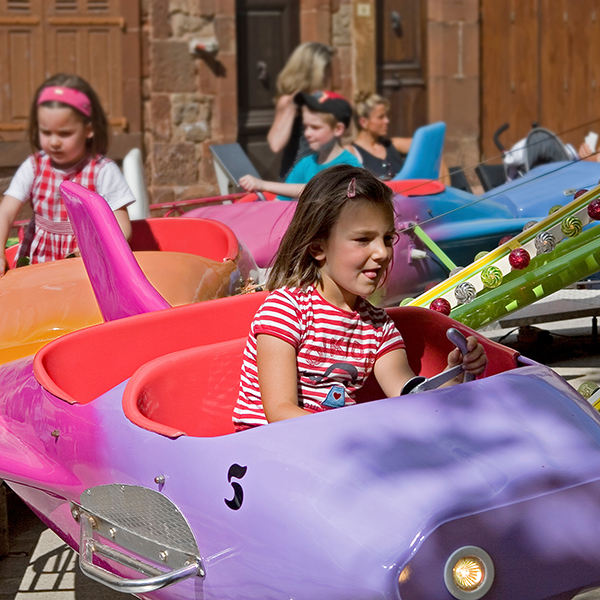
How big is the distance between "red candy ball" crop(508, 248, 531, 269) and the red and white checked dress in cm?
177

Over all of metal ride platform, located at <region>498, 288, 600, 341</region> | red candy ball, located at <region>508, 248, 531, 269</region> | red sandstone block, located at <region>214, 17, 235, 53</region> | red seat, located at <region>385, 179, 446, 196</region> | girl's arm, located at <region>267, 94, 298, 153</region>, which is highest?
red sandstone block, located at <region>214, 17, 235, 53</region>

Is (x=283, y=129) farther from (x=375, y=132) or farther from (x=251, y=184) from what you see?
(x=251, y=184)

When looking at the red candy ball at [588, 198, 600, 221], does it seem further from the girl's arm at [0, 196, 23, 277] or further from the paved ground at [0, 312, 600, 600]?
the girl's arm at [0, 196, 23, 277]

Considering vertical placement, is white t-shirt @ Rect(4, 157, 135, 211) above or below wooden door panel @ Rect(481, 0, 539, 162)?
below

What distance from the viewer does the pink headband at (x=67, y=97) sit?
161 inches

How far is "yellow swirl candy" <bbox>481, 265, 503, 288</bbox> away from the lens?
351cm

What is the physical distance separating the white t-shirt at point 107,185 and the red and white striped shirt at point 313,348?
196cm

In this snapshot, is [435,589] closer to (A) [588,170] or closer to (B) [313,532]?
(B) [313,532]

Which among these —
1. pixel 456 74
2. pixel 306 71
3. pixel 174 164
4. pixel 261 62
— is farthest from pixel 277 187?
pixel 456 74

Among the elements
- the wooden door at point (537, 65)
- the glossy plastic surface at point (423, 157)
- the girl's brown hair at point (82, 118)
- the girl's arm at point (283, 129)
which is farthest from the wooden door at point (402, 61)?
the girl's brown hair at point (82, 118)

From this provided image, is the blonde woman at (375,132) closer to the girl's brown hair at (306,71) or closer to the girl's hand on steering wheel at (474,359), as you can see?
the girl's brown hair at (306,71)

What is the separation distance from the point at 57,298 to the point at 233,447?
1771mm

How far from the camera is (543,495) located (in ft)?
5.86

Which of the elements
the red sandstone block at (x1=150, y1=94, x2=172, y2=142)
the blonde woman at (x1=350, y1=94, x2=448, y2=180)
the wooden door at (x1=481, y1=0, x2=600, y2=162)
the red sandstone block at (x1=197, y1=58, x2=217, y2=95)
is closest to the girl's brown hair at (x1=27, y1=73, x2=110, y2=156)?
the blonde woman at (x1=350, y1=94, x2=448, y2=180)
